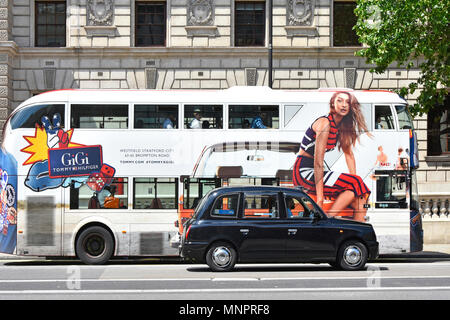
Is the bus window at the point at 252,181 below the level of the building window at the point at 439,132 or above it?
below

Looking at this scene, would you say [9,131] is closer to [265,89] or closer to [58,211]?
[58,211]

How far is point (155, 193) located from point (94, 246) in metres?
1.95

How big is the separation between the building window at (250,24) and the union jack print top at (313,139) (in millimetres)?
11088

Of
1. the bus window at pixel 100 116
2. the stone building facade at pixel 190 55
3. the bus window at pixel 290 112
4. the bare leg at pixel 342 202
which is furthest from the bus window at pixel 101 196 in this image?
the stone building facade at pixel 190 55

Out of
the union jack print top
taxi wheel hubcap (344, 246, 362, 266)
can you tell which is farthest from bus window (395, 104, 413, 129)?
taxi wheel hubcap (344, 246, 362, 266)

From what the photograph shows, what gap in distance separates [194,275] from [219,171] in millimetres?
3307

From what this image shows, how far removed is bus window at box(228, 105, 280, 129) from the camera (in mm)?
16125

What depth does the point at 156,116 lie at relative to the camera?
53.2 ft

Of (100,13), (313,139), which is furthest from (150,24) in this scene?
(313,139)

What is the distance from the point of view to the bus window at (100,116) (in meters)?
16.1

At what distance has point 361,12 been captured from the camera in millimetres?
19922

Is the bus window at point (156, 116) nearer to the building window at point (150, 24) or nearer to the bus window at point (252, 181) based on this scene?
the bus window at point (252, 181)

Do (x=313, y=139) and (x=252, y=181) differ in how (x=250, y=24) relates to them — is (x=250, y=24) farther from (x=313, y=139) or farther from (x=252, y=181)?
(x=252, y=181)

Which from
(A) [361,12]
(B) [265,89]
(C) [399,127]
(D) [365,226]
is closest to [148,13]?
(A) [361,12]
